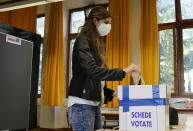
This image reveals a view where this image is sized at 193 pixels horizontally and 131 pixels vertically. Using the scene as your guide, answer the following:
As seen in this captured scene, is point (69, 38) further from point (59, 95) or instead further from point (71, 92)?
point (71, 92)

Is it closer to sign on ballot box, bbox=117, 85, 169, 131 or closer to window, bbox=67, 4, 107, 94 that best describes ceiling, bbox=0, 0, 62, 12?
window, bbox=67, 4, 107, 94

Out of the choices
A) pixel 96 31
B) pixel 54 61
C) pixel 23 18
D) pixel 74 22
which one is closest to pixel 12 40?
pixel 96 31

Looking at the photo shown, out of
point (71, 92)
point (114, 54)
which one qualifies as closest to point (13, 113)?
point (71, 92)

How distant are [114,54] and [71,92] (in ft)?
12.1

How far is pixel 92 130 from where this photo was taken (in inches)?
53.7

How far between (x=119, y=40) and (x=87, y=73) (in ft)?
12.4

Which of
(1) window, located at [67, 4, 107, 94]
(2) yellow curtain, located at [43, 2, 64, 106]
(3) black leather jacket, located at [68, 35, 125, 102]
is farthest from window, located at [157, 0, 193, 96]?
(3) black leather jacket, located at [68, 35, 125, 102]

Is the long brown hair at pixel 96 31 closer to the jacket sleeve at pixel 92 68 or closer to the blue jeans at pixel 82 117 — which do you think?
the jacket sleeve at pixel 92 68

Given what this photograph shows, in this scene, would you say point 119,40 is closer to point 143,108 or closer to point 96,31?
point 96,31

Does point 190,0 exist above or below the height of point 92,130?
above

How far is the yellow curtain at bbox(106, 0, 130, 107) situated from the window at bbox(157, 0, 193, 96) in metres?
0.71

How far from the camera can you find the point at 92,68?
4.22ft

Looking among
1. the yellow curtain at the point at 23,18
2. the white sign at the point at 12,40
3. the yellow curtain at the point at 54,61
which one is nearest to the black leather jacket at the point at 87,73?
the white sign at the point at 12,40

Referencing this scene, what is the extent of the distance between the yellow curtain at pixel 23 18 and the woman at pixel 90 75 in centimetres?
500
